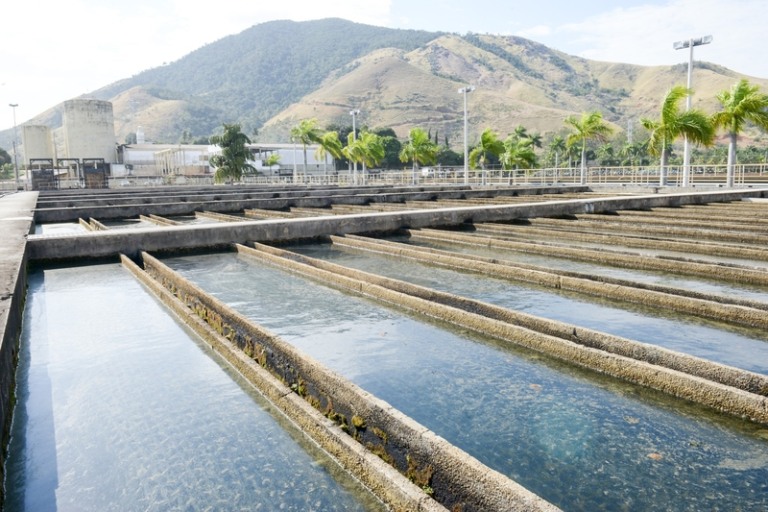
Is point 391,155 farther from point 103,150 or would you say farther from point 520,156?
point 520,156

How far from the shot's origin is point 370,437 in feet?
13.3

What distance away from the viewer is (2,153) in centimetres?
9950

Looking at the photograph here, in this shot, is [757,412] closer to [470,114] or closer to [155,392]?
[155,392]

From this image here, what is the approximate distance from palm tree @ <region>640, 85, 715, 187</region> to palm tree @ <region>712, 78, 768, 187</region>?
0.55 metres

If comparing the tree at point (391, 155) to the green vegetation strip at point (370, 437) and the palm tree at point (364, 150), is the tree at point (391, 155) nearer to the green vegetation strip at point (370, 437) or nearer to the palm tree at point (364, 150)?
the palm tree at point (364, 150)

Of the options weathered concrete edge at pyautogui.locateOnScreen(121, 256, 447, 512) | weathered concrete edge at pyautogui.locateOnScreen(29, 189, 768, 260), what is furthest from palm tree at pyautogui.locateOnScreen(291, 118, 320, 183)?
weathered concrete edge at pyautogui.locateOnScreen(121, 256, 447, 512)

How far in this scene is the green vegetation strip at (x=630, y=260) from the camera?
914 centimetres

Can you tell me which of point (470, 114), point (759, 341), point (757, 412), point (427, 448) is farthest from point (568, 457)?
point (470, 114)

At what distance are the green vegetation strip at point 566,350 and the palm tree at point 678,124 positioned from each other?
21396mm

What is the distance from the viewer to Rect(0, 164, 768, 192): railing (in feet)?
116

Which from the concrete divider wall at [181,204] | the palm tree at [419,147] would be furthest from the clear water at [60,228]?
the palm tree at [419,147]

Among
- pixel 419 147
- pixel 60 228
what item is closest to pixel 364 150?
pixel 419 147

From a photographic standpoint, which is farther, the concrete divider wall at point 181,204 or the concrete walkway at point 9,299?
the concrete divider wall at point 181,204

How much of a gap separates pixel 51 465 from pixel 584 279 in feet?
23.2
